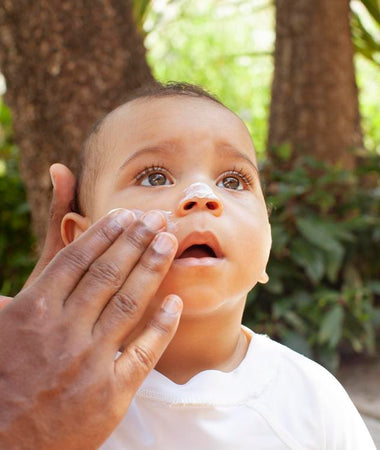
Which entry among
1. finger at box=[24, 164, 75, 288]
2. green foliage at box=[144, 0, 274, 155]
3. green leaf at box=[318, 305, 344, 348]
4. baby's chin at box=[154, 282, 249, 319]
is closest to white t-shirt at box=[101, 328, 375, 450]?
baby's chin at box=[154, 282, 249, 319]

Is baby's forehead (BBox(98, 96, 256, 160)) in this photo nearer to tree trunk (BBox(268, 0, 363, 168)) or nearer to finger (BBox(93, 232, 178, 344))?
finger (BBox(93, 232, 178, 344))

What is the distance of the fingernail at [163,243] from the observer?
1.19m

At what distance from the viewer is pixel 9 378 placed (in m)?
1.07

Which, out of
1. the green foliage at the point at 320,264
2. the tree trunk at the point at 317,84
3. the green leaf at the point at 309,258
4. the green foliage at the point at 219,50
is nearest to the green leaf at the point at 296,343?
the green foliage at the point at 320,264

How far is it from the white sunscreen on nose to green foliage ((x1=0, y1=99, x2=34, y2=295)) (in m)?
3.08

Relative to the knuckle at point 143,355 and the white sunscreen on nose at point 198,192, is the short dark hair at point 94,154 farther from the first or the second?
the knuckle at point 143,355

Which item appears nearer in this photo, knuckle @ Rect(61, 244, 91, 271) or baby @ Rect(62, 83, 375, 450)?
knuckle @ Rect(61, 244, 91, 271)

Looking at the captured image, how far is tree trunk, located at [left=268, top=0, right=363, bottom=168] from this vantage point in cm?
443

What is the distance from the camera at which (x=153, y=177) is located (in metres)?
1.45

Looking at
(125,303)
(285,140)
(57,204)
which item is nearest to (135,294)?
(125,303)

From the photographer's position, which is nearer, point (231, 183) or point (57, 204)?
point (231, 183)

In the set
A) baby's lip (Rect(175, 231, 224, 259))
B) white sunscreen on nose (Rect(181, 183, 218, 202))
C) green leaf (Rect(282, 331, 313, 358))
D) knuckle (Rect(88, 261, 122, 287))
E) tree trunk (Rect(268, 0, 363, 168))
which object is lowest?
green leaf (Rect(282, 331, 313, 358))

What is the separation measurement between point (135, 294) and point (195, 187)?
0.31m

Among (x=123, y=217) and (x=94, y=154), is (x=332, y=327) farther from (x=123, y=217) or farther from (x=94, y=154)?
(x=123, y=217)
